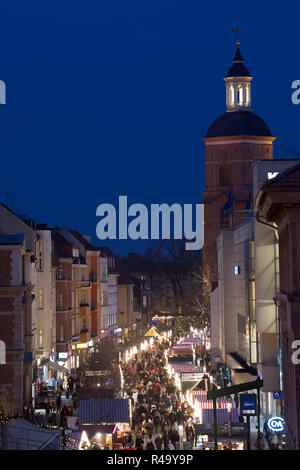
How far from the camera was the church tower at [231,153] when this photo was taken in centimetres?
12588

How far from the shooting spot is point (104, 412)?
3691cm

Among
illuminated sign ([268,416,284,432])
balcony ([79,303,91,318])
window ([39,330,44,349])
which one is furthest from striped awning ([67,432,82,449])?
balcony ([79,303,91,318])

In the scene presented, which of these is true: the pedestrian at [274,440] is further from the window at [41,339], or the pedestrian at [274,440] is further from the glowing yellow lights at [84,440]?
the window at [41,339]

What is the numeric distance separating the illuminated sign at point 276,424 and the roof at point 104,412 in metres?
4.85

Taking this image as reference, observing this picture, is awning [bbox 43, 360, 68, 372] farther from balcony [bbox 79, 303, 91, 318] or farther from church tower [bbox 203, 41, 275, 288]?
church tower [bbox 203, 41, 275, 288]

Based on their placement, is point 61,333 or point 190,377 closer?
point 190,377

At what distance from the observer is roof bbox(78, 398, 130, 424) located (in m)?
36.7

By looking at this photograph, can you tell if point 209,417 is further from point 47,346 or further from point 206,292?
point 206,292

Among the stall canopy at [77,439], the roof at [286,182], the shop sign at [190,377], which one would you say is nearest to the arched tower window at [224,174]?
the shop sign at [190,377]

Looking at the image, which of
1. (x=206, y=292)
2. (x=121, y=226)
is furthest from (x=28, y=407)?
(x=206, y=292)

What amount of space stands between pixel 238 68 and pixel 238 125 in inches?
388

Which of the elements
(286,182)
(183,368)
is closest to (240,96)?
(183,368)

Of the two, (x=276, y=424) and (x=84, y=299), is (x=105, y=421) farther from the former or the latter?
(x=84, y=299)
